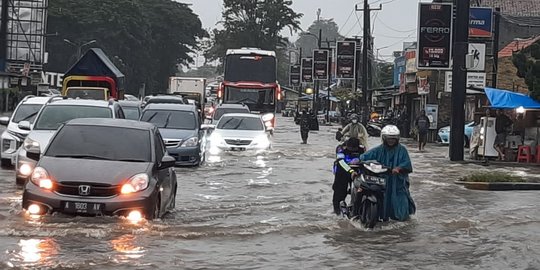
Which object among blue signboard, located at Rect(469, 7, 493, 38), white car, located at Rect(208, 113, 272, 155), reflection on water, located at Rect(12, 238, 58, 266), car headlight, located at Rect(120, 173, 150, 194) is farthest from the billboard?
reflection on water, located at Rect(12, 238, 58, 266)

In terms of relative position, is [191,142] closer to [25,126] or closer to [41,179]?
[25,126]

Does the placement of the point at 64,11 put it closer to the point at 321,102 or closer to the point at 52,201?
the point at 321,102

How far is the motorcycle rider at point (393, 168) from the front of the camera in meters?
12.1

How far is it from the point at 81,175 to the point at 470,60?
18.2 meters

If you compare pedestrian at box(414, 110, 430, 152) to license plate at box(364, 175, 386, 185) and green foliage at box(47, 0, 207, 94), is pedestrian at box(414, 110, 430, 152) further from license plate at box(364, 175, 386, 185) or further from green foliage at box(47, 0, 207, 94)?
green foliage at box(47, 0, 207, 94)

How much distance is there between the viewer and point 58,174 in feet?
34.8

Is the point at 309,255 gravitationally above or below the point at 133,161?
below

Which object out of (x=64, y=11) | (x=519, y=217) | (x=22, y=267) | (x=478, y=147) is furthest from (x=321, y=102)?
(x=22, y=267)

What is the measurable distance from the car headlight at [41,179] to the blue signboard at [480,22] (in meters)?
23.6

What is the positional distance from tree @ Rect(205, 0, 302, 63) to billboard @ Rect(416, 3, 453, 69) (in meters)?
84.7

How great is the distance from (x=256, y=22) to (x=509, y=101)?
8944 centimetres

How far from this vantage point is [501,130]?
27000 millimetres

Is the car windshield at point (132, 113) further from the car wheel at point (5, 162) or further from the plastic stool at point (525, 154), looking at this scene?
the plastic stool at point (525, 154)

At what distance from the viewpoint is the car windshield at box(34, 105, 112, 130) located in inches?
658
